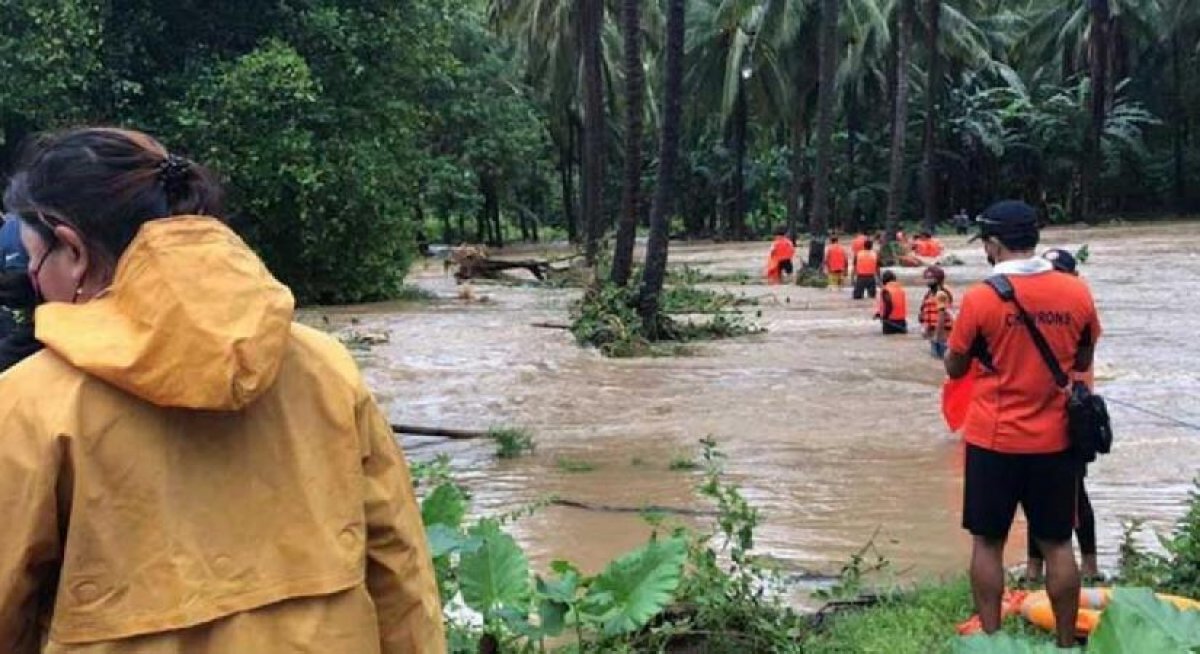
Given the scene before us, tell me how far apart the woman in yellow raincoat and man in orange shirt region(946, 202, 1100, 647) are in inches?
126

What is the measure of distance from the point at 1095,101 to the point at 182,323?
4735 centimetres

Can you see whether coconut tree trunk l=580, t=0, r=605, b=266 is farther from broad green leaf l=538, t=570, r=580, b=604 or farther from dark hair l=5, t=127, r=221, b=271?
dark hair l=5, t=127, r=221, b=271

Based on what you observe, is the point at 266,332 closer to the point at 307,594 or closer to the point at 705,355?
the point at 307,594

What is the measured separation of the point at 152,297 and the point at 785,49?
4402 cm

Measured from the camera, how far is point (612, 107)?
163 feet

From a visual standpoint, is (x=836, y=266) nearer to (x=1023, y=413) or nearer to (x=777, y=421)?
(x=777, y=421)

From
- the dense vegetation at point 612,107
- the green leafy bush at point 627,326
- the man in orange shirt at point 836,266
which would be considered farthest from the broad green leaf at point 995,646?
the man in orange shirt at point 836,266

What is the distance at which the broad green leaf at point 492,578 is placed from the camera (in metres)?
4.05

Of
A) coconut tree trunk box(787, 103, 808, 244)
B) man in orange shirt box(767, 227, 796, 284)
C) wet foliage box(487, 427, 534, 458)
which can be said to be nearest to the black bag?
wet foliage box(487, 427, 534, 458)

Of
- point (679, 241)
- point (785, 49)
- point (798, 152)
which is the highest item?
point (785, 49)

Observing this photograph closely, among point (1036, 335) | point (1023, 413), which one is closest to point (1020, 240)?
point (1036, 335)

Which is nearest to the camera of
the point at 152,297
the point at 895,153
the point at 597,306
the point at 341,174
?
the point at 152,297

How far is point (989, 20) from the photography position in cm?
5325

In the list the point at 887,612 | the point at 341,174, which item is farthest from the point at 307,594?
the point at 341,174
